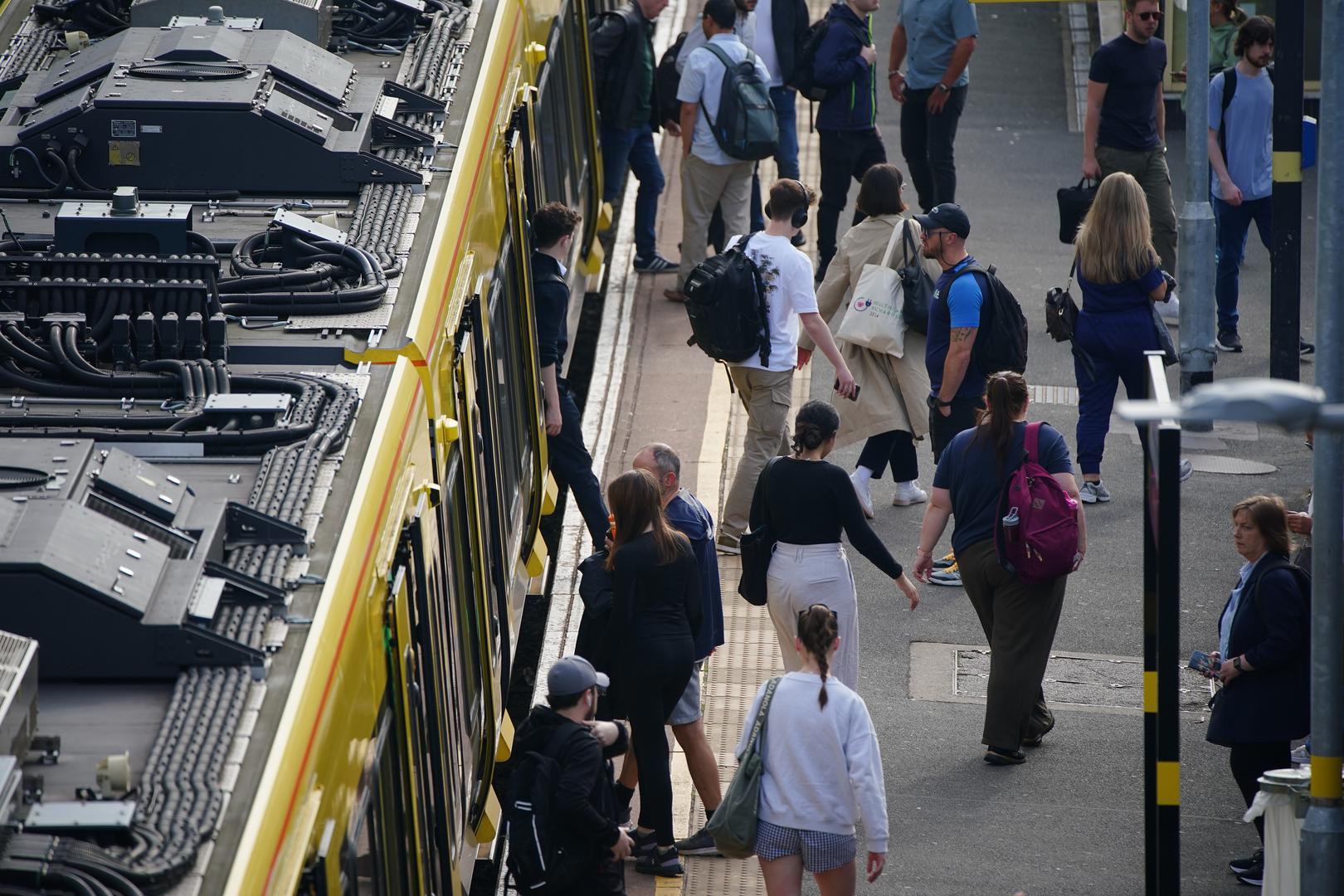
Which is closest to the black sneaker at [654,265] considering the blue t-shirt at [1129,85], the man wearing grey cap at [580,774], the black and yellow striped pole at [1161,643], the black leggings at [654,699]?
the blue t-shirt at [1129,85]

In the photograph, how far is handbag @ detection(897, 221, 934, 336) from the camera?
977 centimetres

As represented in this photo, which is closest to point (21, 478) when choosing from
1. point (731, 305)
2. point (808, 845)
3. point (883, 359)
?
point (808, 845)

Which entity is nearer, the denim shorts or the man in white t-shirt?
the denim shorts

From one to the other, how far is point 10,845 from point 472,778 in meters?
3.23

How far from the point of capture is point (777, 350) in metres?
9.57

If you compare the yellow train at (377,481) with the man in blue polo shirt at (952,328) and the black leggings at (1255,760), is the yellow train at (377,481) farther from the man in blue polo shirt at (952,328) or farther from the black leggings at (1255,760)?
the black leggings at (1255,760)

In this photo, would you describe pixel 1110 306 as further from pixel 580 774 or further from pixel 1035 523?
pixel 580 774

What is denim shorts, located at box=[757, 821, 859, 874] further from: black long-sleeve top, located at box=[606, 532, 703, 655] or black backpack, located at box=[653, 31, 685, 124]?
black backpack, located at box=[653, 31, 685, 124]

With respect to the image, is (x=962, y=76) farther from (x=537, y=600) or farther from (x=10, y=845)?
(x=10, y=845)

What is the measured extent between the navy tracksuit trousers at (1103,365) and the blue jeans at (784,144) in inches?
133

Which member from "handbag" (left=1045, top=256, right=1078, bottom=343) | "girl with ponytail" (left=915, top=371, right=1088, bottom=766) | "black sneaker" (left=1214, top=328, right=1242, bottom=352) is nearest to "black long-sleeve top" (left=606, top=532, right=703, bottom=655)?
"girl with ponytail" (left=915, top=371, right=1088, bottom=766)

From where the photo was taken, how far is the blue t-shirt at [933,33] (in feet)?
42.9

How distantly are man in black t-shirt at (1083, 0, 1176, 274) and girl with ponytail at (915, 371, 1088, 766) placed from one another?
15.8ft

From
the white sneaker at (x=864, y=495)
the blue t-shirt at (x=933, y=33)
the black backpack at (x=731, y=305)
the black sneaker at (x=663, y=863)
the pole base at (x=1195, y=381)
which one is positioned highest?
the blue t-shirt at (x=933, y=33)
